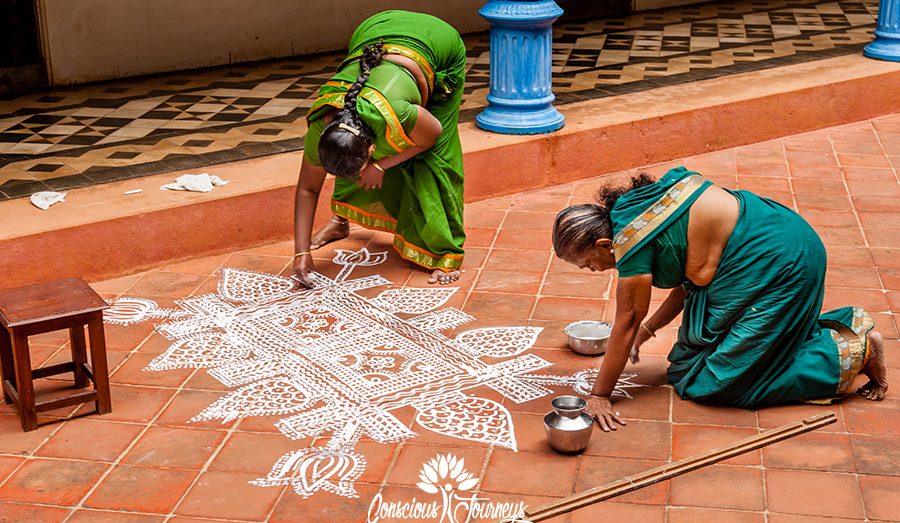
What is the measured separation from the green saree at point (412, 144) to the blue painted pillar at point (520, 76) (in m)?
1.22

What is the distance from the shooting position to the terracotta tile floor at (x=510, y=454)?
357cm

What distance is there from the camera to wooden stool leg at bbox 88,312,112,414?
4078 mm

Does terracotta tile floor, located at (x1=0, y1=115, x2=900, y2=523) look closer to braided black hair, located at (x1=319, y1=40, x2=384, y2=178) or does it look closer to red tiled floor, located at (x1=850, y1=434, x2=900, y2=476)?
red tiled floor, located at (x1=850, y1=434, x2=900, y2=476)

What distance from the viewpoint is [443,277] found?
5387 millimetres

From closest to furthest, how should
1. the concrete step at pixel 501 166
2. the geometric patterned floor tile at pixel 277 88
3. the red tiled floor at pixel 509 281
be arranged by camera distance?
the red tiled floor at pixel 509 281 < the concrete step at pixel 501 166 < the geometric patterned floor tile at pixel 277 88

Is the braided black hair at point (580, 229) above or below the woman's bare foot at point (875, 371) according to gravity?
above

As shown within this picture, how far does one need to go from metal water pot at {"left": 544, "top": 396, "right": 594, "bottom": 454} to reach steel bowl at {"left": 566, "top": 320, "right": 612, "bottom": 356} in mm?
682

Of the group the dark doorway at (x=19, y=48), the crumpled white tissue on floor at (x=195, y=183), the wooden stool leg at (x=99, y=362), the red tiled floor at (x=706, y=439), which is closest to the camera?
the red tiled floor at (x=706, y=439)

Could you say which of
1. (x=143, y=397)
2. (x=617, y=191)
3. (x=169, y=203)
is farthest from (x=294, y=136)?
(x=617, y=191)

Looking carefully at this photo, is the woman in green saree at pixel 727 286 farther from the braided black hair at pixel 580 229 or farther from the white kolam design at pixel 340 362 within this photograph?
the white kolam design at pixel 340 362

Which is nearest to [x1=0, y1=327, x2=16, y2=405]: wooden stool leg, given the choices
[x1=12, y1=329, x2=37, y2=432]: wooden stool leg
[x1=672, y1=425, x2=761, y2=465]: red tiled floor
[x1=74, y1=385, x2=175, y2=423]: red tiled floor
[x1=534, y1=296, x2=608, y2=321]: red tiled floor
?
[x1=12, y1=329, x2=37, y2=432]: wooden stool leg

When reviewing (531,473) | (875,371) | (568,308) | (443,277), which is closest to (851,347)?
(875,371)

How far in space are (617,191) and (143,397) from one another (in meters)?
1.88

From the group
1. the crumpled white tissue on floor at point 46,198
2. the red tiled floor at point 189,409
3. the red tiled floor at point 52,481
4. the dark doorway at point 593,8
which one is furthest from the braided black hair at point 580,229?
the dark doorway at point 593,8
